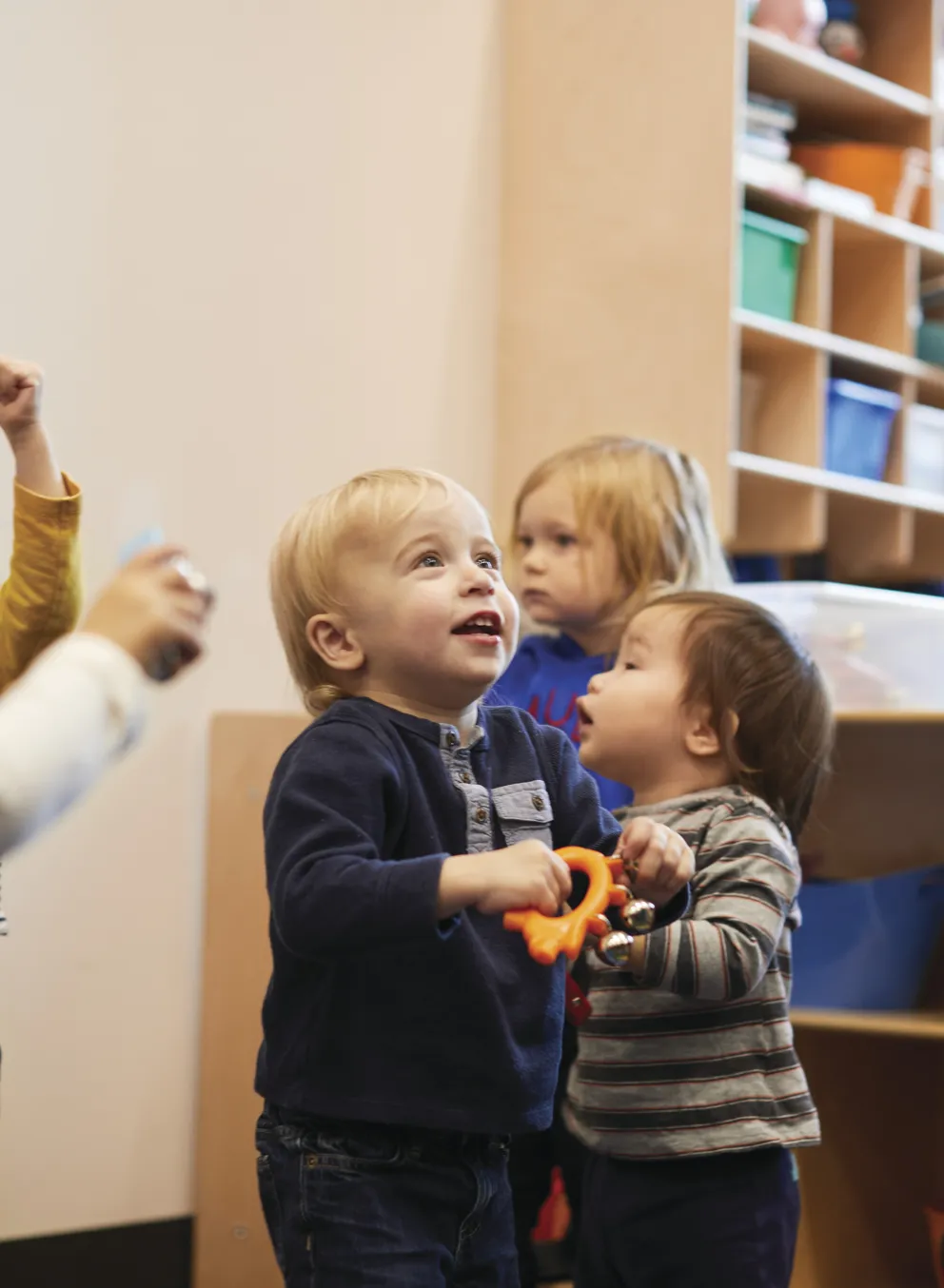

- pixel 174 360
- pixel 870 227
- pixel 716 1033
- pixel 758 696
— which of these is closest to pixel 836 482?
pixel 870 227

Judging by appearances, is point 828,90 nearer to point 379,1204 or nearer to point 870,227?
point 870,227

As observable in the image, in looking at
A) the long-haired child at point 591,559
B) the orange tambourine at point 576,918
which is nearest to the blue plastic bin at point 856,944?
the long-haired child at point 591,559

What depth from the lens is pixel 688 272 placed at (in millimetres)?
2215

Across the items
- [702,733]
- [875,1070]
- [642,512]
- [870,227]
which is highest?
[870,227]

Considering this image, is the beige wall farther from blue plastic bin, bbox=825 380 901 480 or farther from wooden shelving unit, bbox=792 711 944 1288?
wooden shelving unit, bbox=792 711 944 1288

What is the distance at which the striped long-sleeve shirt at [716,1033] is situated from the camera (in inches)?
44.6

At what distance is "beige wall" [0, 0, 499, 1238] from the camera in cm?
186

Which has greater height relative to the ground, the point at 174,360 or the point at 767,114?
the point at 767,114

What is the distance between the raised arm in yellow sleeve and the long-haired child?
0.49 meters

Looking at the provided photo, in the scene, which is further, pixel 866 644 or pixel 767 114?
pixel 767 114

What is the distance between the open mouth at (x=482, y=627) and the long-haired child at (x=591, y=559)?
0.53 meters

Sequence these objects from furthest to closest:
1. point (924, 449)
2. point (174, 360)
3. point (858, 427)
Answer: point (924, 449) → point (858, 427) → point (174, 360)

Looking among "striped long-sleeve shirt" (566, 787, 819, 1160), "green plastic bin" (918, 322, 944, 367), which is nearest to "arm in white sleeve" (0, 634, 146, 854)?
"striped long-sleeve shirt" (566, 787, 819, 1160)

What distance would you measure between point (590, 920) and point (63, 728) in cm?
34
